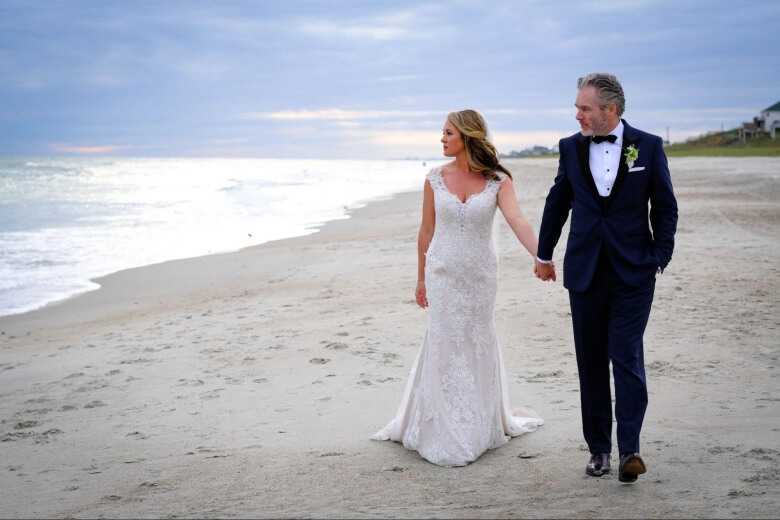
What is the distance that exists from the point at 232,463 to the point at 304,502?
0.87 meters

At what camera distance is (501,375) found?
517cm

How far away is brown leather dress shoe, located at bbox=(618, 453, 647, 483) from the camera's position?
4.12 metres

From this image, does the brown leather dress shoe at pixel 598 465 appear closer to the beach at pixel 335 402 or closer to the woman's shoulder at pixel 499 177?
the beach at pixel 335 402

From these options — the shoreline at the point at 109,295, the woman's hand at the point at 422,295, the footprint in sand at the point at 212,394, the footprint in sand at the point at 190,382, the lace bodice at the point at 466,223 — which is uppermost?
the lace bodice at the point at 466,223

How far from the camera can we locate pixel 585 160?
4.25 m

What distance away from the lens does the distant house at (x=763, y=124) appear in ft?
257

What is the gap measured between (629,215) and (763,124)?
3697 inches

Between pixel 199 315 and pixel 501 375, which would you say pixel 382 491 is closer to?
pixel 501 375

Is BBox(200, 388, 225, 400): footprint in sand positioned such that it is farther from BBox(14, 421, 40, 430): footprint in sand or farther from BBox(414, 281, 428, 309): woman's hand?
BBox(414, 281, 428, 309): woman's hand

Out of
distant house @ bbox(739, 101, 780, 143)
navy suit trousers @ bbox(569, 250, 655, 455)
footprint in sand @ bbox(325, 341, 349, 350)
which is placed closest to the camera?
navy suit trousers @ bbox(569, 250, 655, 455)

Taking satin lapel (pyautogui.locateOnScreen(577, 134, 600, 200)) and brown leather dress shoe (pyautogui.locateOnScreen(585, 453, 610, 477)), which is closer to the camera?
satin lapel (pyautogui.locateOnScreen(577, 134, 600, 200))

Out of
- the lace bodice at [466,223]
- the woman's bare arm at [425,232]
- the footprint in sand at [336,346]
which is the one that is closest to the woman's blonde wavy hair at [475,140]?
the lace bodice at [466,223]

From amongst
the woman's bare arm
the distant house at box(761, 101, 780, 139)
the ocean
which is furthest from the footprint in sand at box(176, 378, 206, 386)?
the distant house at box(761, 101, 780, 139)

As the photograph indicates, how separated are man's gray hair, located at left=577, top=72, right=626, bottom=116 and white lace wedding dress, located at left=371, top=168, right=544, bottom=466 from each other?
3.49ft
